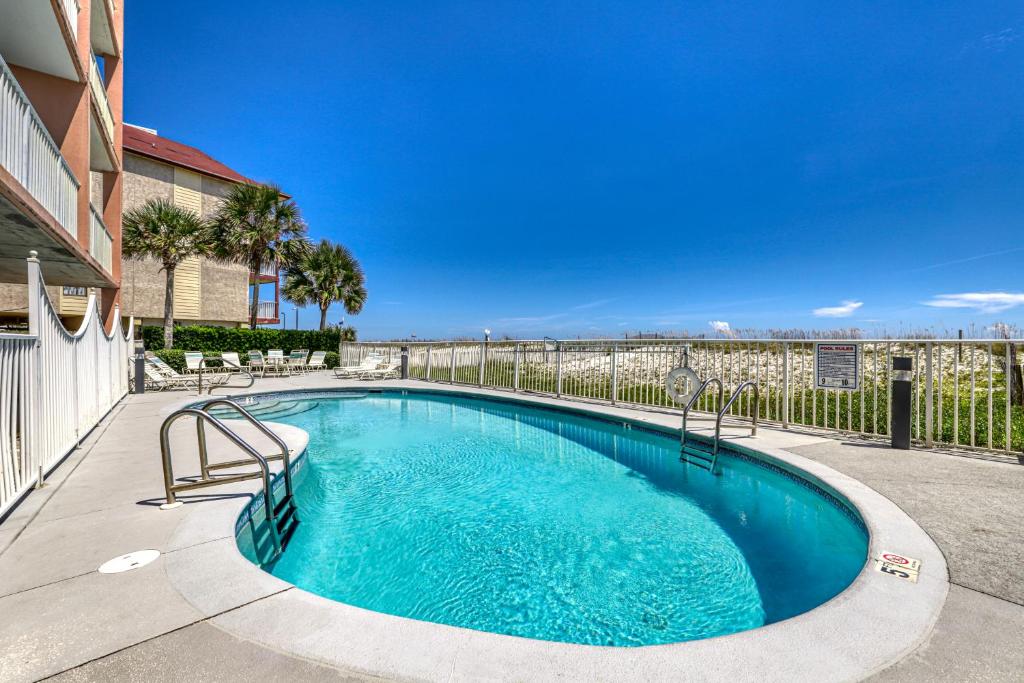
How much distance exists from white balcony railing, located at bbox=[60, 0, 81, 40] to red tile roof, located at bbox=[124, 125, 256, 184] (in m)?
16.1

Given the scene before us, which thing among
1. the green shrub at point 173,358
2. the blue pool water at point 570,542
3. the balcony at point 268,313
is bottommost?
the blue pool water at point 570,542

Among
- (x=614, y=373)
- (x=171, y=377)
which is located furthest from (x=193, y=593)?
(x=171, y=377)

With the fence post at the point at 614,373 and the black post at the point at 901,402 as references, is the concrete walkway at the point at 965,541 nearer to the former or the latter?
the black post at the point at 901,402

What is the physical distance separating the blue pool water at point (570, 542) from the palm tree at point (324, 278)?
1945 centimetres

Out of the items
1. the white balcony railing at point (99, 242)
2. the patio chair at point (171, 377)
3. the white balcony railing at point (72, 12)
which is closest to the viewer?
the white balcony railing at point (72, 12)

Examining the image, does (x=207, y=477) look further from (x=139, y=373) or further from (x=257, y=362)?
(x=257, y=362)

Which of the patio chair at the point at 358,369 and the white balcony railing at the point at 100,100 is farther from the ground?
the white balcony railing at the point at 100,100

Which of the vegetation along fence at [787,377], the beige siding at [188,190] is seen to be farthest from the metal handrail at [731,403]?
the beige siding at [188,190]

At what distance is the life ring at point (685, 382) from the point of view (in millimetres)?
6852

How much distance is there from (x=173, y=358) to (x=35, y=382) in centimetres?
1408

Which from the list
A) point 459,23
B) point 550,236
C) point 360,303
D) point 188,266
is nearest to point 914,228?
point 550,236

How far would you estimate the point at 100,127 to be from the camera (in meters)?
9.16

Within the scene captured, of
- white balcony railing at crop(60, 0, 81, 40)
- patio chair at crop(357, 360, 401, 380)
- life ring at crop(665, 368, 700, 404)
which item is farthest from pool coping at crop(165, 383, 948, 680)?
patio chair at crop(357, 360, 401, 380)

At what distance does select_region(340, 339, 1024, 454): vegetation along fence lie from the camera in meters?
5.09
